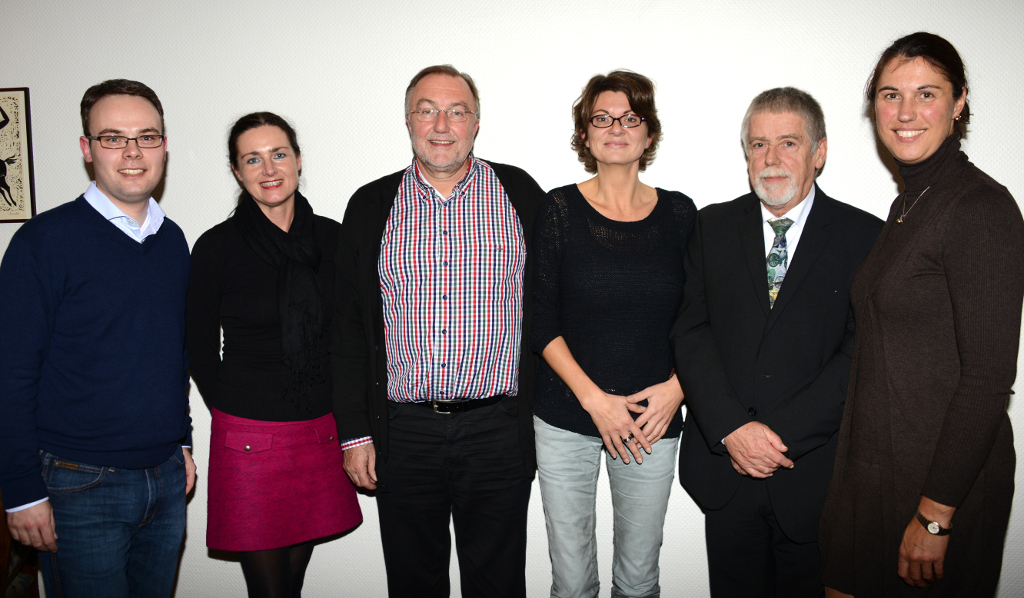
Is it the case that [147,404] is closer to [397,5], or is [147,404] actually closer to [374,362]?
[374,362]

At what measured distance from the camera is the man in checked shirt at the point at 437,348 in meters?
1.98

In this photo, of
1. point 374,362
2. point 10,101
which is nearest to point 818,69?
point 374,362

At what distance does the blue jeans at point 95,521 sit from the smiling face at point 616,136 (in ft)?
5.74

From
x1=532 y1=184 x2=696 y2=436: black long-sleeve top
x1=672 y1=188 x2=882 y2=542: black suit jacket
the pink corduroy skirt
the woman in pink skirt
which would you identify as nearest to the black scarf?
the woman in pink skirt

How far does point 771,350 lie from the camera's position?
1774 millimetres

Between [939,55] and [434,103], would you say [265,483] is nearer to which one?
[434,103]

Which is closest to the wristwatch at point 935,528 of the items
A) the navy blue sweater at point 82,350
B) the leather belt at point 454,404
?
the leather belt at point 454,404

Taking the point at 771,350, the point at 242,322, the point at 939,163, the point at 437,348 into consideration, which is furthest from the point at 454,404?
the point at 939,163

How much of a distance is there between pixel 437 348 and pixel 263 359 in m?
0.60

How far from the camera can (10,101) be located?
8.64 feet

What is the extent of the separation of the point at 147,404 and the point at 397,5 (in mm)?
1845

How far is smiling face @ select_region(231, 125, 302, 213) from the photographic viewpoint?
201 centimetres

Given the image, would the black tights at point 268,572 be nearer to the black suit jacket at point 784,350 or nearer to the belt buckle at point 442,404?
the belt buckle at point 442,404

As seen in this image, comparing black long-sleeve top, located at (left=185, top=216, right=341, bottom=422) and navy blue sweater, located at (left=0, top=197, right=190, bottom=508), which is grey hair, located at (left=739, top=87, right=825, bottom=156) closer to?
black long-sleeve top, located at (left=185, top=216, right=341, bottom=422)
